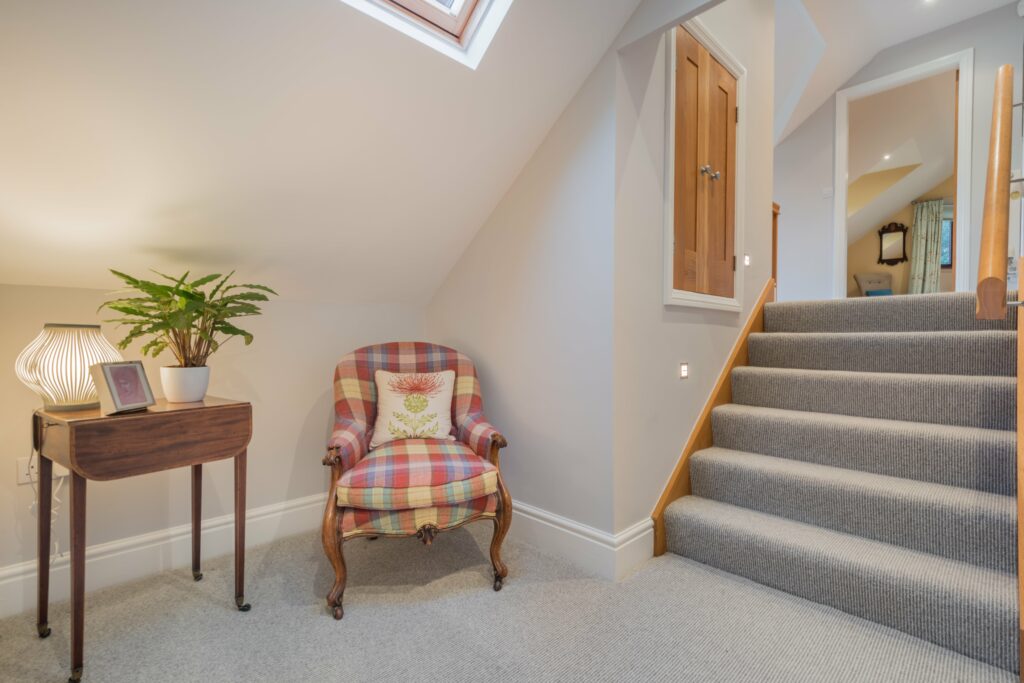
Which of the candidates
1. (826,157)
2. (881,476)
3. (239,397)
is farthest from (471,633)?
(826,157)

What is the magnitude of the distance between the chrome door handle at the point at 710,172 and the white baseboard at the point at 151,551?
254 cm

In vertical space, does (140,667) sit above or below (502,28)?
below

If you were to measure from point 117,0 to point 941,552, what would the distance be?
9.57 feet

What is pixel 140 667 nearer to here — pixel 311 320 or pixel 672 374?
pixel 311 320

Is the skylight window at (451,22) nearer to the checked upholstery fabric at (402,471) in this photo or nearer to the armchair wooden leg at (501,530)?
the checked upholstery fabric at (402,471)

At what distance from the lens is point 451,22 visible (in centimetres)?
161

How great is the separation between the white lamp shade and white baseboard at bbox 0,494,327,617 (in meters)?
0.68

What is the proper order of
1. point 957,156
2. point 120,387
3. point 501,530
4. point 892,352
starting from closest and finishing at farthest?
1. point 120,387
2. point 501,530
3. point 892,352
4. point 957,156

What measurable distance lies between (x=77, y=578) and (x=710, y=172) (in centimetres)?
289

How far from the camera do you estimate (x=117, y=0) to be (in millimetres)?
1113

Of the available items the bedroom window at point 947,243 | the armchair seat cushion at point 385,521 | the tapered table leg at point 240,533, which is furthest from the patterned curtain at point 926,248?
the tapered table leg at point 240,533

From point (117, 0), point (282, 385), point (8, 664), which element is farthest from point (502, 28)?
point (8, 664)

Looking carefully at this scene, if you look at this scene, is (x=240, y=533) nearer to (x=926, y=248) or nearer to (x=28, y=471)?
(x=28, y=471)

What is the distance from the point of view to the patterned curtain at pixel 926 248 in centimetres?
602
